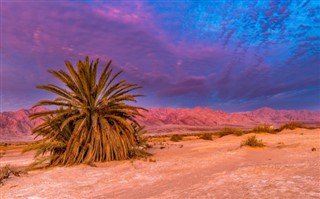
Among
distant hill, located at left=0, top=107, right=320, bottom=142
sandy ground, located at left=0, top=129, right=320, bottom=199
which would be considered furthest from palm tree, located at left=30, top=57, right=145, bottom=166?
distant hill, located at left=0, top=107, right=320, bottom=142

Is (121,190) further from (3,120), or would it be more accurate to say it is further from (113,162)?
(3,120)

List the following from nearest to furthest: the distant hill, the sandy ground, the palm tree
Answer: the sandy ground
the palm tree
the distant hill

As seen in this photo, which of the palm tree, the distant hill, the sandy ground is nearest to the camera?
the sandy ground

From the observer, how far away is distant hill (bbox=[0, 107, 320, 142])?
11688cm

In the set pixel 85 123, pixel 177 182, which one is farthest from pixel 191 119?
pixel 177 182

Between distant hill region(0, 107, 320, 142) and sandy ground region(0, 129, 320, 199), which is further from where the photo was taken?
distant hill region(0, 107, 320, 142)

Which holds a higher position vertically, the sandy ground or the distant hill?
the distant hill

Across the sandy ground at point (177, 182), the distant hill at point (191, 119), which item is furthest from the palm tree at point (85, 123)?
the distant hill at point (191, 119)

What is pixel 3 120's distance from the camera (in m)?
122

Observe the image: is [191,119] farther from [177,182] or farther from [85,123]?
[177,182]

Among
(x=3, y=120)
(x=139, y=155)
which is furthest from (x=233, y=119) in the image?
(x=139, y=155)

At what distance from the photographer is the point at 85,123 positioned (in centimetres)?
1218

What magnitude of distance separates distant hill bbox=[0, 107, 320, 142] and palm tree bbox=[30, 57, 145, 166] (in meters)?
Answer: 101

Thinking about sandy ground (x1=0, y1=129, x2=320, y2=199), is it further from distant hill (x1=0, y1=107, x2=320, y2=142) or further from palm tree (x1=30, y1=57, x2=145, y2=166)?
distant hill (x1=0, y1=107, x2=320, y2=142)
